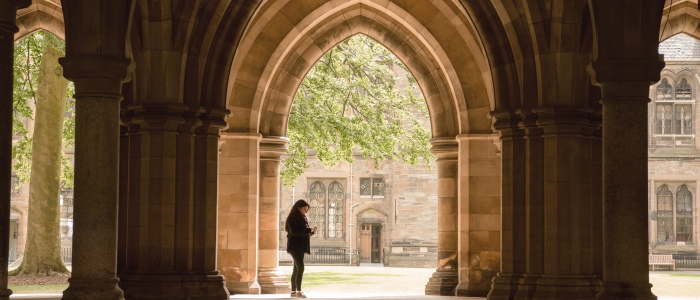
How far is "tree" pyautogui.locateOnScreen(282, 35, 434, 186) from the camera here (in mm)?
26578

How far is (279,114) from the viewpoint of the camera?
20.6 m

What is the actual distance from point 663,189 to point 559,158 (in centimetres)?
3430

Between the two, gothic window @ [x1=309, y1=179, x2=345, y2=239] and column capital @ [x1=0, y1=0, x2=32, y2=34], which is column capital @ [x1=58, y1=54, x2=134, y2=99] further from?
gothic window @ [x1=309, y1=179, x2=345, y2=239]

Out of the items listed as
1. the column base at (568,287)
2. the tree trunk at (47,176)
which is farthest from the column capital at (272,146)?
the column base at (568,287)

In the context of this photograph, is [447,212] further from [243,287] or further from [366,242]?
[366,242]

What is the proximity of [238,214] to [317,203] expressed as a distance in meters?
30.5

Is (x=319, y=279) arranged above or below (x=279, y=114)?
below

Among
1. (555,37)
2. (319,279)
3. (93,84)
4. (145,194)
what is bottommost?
(319,279)

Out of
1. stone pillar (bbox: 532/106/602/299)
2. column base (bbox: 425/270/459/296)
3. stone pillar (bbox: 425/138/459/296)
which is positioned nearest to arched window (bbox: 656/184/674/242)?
stone pillar (bbox: 425/138/459/296)

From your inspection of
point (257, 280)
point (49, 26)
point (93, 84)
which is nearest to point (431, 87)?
point (257, 280)

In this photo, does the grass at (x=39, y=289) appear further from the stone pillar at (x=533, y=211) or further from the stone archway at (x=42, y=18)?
the stone pillar at (x=533, y=211)

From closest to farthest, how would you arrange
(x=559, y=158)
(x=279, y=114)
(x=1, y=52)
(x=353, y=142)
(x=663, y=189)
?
(x=1, y=52) → (x=559, y=158) → (x=279, y=114) → (x=353, y=142) → (x=663, y=189)

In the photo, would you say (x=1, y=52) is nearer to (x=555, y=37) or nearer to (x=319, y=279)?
(x=555, y=37)

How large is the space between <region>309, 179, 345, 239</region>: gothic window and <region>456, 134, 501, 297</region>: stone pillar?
30.4 meters
